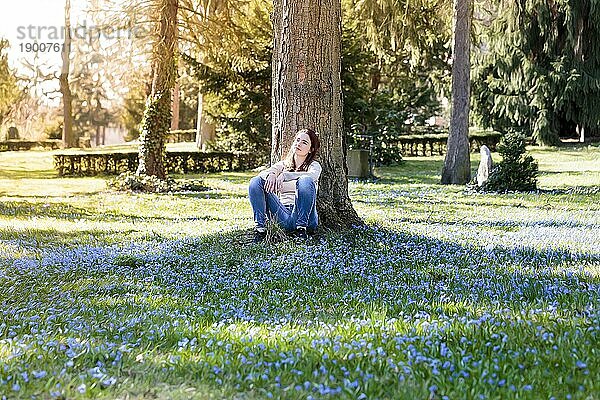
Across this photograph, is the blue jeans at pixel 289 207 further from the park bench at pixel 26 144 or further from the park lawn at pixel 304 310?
the park bench at pixel 26 144

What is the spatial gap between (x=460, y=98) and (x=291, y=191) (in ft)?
36.0

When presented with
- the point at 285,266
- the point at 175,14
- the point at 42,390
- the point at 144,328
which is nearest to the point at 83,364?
the point at 42,390

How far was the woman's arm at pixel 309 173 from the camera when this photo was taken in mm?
7680

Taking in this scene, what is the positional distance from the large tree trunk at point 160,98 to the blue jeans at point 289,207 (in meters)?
9.75

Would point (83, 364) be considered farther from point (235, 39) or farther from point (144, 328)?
point (235, 39)

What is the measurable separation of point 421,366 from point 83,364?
5.38ft

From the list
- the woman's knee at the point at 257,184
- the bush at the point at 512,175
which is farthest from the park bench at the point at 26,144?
the woman's knee at the point at 257,184

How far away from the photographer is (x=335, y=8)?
8.26 meters

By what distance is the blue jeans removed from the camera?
24.8 feet

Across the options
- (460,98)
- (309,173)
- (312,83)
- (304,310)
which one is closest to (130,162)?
(460,98)

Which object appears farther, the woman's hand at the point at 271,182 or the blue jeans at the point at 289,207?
the woman's hand at the point at 271,182

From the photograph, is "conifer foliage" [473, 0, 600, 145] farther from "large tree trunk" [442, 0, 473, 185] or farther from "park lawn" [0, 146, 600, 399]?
"park lawn" [0, 146, 600, 399]

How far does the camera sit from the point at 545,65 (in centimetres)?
3203

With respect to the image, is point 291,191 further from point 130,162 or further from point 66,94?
point 66,94
